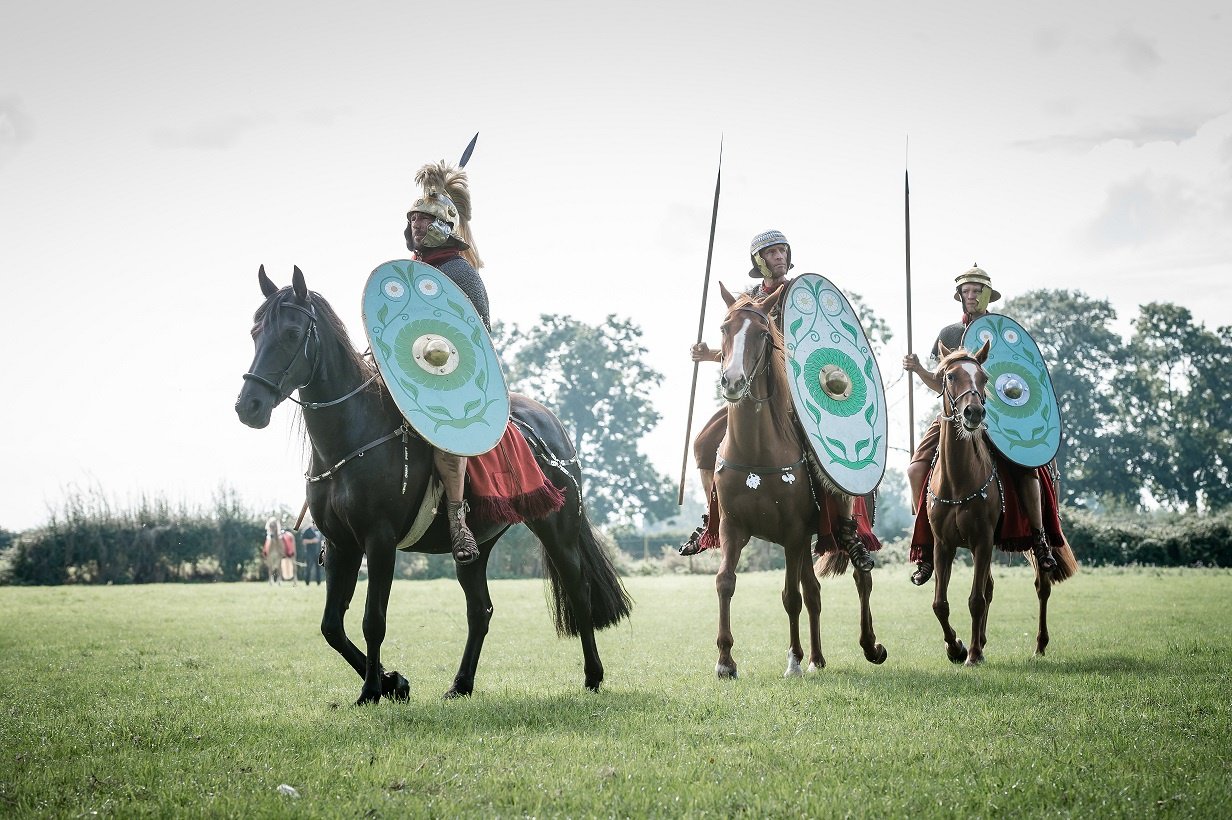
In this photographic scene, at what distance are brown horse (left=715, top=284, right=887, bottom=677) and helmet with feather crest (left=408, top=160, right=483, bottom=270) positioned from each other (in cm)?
235

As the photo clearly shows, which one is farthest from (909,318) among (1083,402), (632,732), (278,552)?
(1083,402)

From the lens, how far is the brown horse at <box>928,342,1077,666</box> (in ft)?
31.6

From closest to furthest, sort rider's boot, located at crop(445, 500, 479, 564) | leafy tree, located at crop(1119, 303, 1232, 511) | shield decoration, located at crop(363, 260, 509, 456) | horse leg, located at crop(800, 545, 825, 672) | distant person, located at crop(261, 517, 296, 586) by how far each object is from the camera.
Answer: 1. shield decoration, located at crop(363, 260, 509, 456)
2. rider's boot, located at crop(445, 500, 479, 564)
3. horse leg, located at crop(800, 545, 825, 672)
4. distant person, located at crop(261, 517, 296, 586)
5. leafy tree, located at crop(1119, 303, 1232, 511)

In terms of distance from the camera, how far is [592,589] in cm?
898

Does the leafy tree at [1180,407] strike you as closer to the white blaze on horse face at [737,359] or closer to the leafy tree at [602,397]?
the leafy tree at [602,397]

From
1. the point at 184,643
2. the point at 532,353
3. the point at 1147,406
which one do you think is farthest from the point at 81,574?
the point at 1147,406

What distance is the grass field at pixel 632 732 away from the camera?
4609 mm

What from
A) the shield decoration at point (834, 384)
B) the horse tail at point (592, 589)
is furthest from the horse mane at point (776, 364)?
the horse tail at point (592, 589)

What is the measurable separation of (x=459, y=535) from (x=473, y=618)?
1254mm

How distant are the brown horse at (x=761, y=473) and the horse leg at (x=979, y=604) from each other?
1.80 meters

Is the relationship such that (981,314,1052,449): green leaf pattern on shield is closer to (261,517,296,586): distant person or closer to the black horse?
the black horse

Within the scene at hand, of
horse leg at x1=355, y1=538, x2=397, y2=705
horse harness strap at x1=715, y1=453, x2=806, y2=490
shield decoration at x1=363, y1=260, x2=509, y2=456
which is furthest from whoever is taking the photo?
horse harness strap at x1=715, y1=453, x2=806, y2=490

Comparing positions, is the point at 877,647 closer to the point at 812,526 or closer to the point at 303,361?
the point at 812,526

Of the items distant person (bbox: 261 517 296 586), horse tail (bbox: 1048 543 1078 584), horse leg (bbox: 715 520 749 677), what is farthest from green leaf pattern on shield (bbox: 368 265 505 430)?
distant person (bbox: 261 517 296 586)
